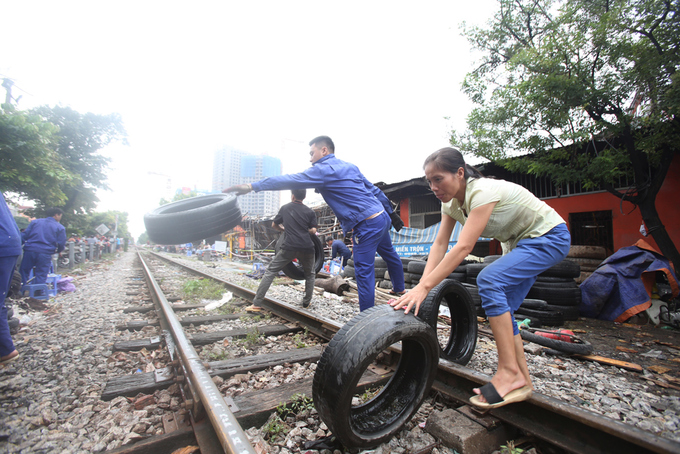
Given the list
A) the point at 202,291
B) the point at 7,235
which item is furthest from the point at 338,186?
the point at 202,291

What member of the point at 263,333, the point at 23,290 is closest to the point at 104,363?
the point at 263,333

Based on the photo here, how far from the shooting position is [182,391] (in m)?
2.13

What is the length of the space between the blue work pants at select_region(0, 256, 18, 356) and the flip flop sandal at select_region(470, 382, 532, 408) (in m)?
4.03

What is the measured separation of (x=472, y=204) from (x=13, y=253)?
13.9ft

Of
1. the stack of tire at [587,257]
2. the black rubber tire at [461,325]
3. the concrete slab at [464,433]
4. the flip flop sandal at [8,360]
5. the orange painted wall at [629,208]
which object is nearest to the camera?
the concrete slab at [464,433]

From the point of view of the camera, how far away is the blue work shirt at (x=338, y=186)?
322 centimetres

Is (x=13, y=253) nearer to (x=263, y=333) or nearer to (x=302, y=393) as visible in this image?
(x=263, y=333)

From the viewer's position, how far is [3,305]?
2949 mm

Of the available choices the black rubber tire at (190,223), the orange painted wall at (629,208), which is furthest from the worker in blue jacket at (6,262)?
the orange painted wall at (629,208)

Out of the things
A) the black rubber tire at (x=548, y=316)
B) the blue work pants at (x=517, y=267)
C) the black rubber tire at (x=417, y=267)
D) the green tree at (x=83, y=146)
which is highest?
the green tree at (x=83, y=146)

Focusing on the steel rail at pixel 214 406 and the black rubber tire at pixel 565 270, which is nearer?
the steel rail at pixel 214 406

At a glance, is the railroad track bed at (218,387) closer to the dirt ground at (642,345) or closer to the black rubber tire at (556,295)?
the dirt ground at (642,345)

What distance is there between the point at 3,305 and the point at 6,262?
414mm

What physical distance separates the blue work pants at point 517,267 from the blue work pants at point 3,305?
13.6 feet
